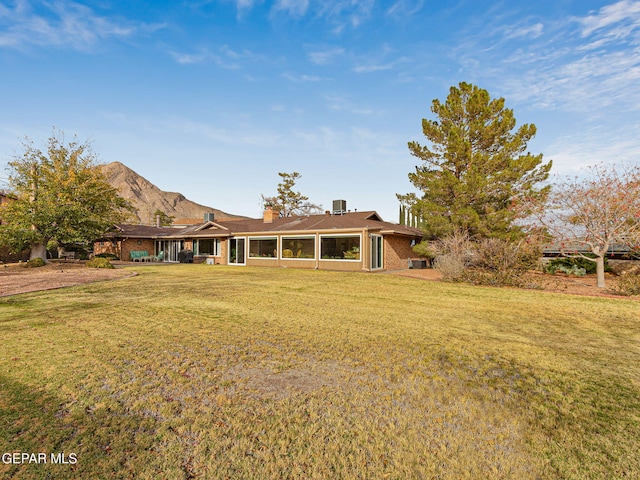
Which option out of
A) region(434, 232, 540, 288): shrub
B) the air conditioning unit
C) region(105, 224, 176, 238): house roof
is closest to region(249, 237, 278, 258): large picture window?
the air conditioning unit

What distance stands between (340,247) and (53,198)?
58.4 feet

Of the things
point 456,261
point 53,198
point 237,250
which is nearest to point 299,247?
point 237,250

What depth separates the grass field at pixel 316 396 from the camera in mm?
2361

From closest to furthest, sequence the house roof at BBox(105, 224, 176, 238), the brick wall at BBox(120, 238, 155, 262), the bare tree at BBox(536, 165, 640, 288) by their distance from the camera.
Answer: the bare tree at BBox(536, 165, 640, 288) → the house roof at BBox(105, 224, 176, 238) → the brick wall at BBox(120, 238, 155, 262)

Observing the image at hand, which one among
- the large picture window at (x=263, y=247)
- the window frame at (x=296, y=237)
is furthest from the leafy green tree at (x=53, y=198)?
the window frame at (x=296, y=237)

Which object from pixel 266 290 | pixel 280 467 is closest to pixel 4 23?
pixel 266 290

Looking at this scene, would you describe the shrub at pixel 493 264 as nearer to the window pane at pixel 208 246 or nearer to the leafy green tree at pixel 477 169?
the leafy green tree at pixel 477 169

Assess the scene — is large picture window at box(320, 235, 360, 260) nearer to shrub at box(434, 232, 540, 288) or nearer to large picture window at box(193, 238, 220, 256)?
shrub at box(434, 232, 540, 288)

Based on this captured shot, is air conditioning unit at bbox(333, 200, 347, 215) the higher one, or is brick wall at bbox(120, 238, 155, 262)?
air conditioning unit at bbox(333, 200, 347, 215)

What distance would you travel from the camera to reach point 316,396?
3.36 meters

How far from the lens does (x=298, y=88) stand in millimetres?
18875

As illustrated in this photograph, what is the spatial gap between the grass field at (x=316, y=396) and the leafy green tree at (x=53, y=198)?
14.7 meters

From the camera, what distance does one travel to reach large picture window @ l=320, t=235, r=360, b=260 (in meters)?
19.5

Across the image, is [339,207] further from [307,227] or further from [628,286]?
[628,286]
